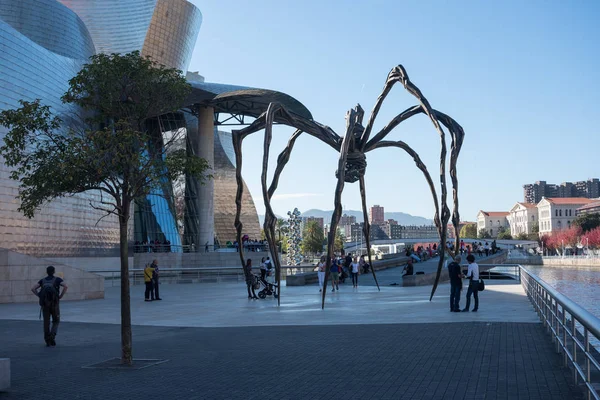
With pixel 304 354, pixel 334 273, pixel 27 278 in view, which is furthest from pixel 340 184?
pixel 27 278

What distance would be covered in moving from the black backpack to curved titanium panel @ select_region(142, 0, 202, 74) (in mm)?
40373

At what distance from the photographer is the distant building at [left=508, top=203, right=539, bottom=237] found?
175 meters

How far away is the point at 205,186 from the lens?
155 ft

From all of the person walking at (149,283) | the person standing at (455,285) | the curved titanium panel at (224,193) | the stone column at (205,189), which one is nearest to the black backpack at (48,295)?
the person standing at (455,285)

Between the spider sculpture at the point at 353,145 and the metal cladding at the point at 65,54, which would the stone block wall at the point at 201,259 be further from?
the spider sculpture at the point at 353,145

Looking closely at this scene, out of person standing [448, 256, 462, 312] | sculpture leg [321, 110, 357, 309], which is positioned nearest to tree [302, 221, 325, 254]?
person standing [448, 256, 462, 312]

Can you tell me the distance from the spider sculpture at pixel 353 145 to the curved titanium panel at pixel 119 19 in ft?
122

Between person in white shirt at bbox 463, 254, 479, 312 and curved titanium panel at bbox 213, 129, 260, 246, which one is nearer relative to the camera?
person in white shirt at bbox 463, 254, 479, 312

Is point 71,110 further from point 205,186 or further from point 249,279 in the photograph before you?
point 249,279

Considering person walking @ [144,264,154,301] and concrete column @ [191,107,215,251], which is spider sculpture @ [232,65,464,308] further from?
concrete column @ [191,107,215,251]

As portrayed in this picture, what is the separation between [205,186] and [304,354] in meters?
38.3

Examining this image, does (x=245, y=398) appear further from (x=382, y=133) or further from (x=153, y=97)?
(x=382, y=133)

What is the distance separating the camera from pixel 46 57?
35750 mm

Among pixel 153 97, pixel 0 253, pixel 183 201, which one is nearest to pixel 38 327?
pixel 153 97
